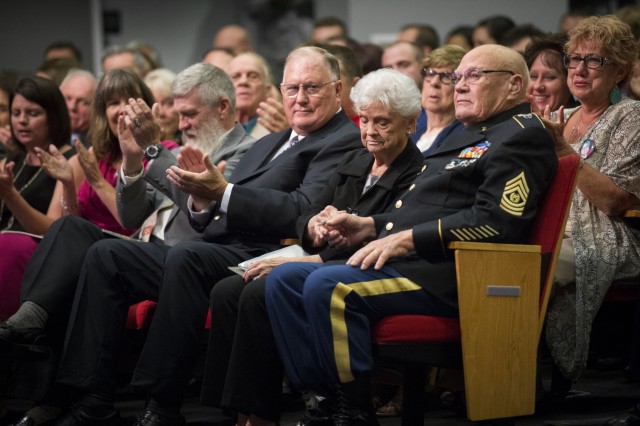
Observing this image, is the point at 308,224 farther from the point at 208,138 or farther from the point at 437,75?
the point at 437,75

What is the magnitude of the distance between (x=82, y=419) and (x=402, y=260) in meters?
1.33

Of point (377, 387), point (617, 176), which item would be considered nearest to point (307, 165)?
point (377, 387)

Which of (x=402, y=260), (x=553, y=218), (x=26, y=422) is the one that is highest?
(x=553, y=218)

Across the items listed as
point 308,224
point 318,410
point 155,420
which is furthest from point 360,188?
point 155,420

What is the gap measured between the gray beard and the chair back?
1.72 metres

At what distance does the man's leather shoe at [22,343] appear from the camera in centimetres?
377

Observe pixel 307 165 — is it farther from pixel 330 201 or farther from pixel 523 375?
pixel 523 375

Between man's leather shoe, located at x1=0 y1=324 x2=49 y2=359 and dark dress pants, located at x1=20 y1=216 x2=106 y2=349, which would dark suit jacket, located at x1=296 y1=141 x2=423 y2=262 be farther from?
man's leather shoe, located at x1=0 y1=324 x2=49 y2=359

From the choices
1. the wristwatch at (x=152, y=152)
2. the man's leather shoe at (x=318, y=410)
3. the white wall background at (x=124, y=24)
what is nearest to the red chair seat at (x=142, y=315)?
the wristwatch at (x=152, y=152)

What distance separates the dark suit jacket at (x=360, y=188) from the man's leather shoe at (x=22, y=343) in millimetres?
1039

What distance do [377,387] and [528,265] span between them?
1089 millimetres

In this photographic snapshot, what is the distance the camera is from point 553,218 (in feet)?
10.7

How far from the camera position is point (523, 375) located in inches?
128

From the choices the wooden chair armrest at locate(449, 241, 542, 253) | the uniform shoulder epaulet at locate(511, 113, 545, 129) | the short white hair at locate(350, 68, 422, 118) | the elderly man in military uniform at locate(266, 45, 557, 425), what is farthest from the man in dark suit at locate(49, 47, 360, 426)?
the wooden chair armrest at locate(449, 241, 542, 253)
